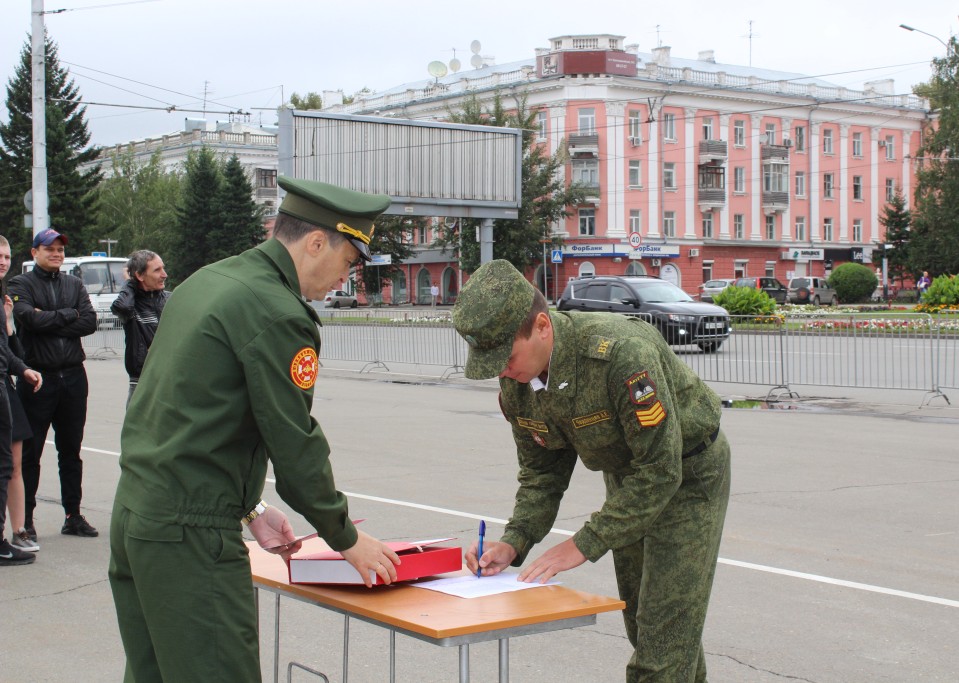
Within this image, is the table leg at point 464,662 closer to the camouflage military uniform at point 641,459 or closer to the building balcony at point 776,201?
the camouflage military uniform at point 641,459

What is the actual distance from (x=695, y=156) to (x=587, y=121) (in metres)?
7.45

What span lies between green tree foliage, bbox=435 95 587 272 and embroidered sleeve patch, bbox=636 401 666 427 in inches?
2050

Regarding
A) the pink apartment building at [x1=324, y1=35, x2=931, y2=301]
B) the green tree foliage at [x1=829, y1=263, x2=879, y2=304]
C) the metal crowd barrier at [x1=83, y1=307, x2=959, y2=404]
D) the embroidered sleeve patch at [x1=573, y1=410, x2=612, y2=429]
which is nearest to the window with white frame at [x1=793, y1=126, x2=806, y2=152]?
the pink apartment building at [x1=324, y1=35, x2=931, y2=301]

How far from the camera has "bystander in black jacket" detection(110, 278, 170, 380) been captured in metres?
8.32

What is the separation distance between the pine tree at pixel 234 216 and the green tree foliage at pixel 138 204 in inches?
280

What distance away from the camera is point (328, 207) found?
115 inches

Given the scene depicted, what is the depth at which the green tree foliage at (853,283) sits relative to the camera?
174 feet

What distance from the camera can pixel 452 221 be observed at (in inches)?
2441

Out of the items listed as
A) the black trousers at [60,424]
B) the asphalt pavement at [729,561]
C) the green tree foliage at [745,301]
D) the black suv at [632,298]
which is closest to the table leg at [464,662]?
the asphalt pavement at [729,561]

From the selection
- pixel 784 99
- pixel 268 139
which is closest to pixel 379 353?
pixel 784 99

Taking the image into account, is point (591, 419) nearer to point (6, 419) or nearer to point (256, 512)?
point (256, 512)

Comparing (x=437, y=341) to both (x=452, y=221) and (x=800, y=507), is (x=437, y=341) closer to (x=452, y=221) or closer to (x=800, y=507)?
(x=800, y=507)

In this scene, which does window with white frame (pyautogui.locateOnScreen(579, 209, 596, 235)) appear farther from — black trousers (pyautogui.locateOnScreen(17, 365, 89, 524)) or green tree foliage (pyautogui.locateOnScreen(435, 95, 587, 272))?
black trousers (pyautogui.locateOnScreen(17, 365, 89, 524))

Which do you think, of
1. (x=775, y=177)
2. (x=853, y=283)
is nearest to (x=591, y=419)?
(x=853, y=283)
